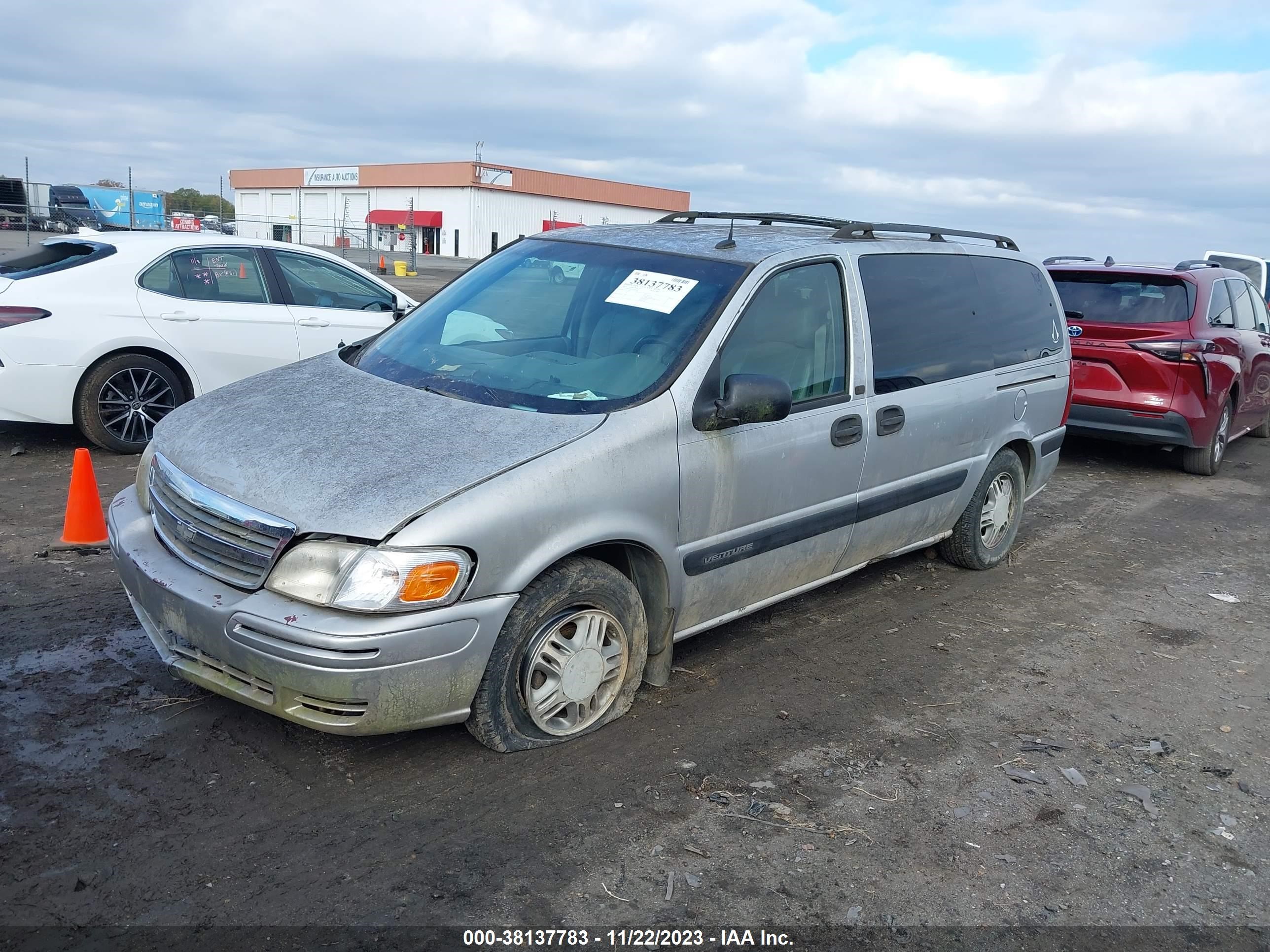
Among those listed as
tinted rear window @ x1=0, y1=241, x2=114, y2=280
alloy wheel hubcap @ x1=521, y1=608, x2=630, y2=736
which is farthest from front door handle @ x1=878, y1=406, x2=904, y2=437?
tinted rear window @ x1=0, y1=241, x2=114, y2=280

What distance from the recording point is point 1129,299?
896 cm

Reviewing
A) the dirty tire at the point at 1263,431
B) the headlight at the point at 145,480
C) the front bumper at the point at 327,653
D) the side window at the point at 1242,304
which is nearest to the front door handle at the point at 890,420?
the front bumper at the point at 327,653

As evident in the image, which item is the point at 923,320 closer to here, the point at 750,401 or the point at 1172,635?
the point at 750,401

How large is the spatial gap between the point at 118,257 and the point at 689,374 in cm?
550

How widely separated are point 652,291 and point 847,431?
41.8 inches

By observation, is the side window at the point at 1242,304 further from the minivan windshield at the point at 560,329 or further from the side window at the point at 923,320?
the minivan windshield at the point at 560,329

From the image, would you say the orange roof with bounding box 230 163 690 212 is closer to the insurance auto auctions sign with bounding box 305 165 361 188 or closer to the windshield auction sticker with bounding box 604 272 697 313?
the insurance auto auctions sign with bounding box 305 165 361 188

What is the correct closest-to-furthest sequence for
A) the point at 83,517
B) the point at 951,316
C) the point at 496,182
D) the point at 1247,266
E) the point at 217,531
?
the point at 217,531 → the point at 951,316 → the point at 83,517 → the point at 1247,266 → the point at 496,182

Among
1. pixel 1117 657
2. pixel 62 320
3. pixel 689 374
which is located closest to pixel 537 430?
pixel 689 374

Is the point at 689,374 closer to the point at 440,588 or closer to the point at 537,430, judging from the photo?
the point at 537,430

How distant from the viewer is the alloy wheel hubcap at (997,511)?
6020mm

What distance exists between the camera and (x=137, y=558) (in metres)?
3.60

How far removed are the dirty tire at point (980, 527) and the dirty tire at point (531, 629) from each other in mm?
2820

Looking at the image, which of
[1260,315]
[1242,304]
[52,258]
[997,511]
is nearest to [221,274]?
[52,258]
